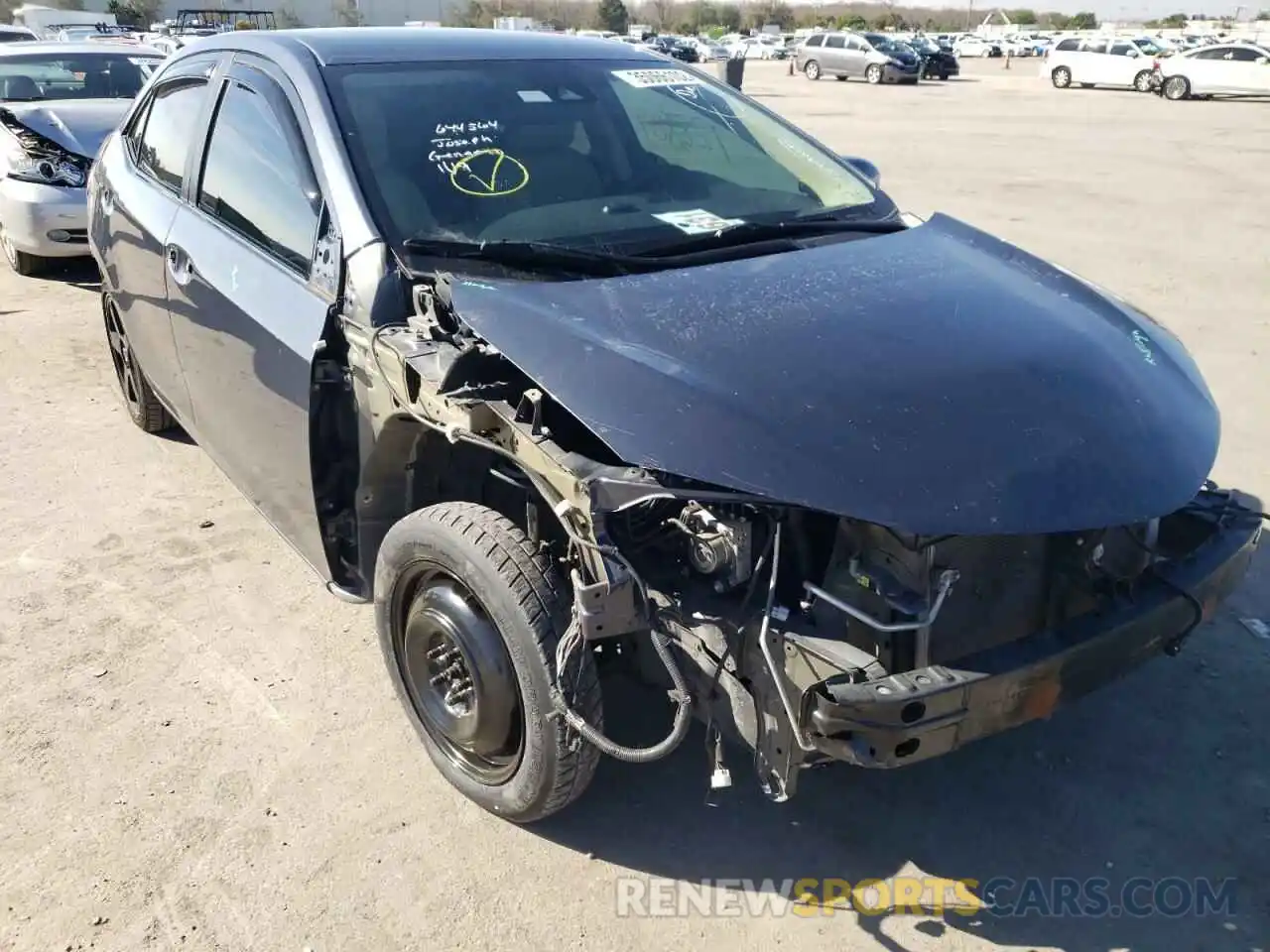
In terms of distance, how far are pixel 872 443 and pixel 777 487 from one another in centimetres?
25

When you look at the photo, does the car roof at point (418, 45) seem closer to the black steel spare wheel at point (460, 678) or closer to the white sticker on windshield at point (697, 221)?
the white sticker on windshield at point (697, 221)

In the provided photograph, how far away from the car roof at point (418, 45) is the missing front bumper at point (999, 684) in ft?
8.17

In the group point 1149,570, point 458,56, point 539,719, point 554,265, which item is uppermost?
point 458,56

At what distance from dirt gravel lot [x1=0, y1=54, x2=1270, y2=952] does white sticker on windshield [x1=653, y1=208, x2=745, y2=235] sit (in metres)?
1.28

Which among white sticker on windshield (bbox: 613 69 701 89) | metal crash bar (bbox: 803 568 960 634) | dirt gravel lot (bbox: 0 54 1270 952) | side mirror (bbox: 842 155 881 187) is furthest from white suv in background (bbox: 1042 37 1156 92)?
metal crash bar (bbox: 803 568 960 634)

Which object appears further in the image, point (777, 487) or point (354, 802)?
point (354, 802)

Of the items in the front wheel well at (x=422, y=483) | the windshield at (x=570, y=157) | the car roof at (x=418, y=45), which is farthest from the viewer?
the car roof at (x=418, y=45)

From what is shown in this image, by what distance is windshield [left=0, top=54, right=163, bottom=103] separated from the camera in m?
9.36

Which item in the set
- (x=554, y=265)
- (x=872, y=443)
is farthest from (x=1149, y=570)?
(x=554, y=265)

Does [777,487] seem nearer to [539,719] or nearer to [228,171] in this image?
[539,719]

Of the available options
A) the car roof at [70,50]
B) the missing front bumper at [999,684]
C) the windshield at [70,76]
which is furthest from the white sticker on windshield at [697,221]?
the car roof at [70,50]

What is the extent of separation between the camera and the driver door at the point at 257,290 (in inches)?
120

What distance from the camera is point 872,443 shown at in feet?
7.34

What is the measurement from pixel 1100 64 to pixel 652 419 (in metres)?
36.6
